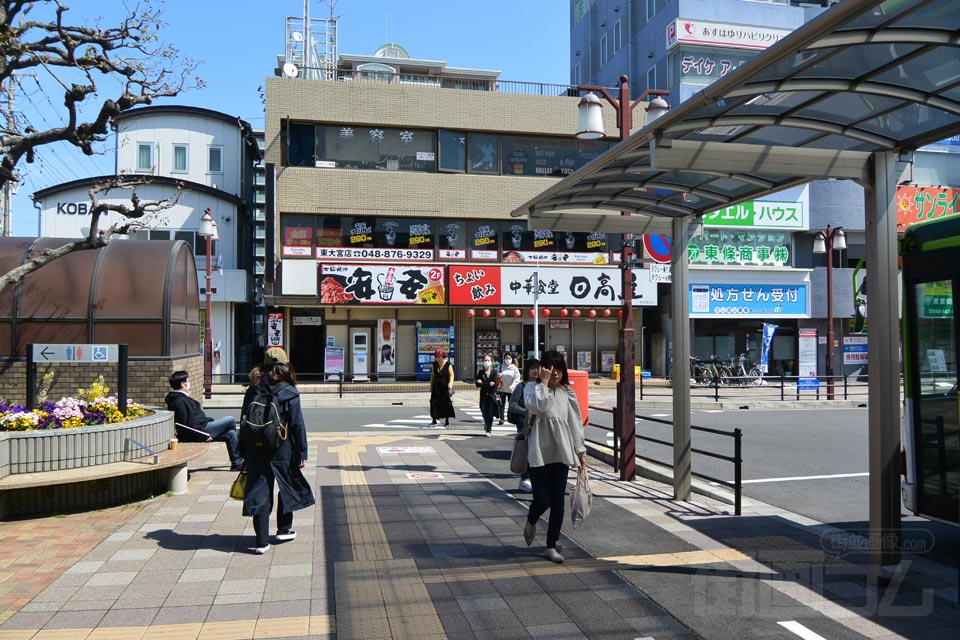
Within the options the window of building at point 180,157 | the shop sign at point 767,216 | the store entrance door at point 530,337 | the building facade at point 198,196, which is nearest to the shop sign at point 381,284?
the store entrance door at point 530,337

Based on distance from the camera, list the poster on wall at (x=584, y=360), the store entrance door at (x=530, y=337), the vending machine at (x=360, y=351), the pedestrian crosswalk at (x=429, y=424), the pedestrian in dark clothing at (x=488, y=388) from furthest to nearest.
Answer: the poster on wall at (x=584, y=360) → the store entrance door at (x=530, y=337) → the vending machine at (x=360, y=351) → the pedestrian crosswalk at (x=429, y=424) → the pedestrian in dark clothing at (x=488, y=388)

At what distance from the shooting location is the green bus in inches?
256

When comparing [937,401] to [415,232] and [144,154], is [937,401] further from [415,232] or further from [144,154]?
[144,154]

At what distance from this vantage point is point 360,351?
27.4 meters

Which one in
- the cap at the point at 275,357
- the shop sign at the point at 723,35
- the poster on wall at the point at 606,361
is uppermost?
the shop sign at the point at 723,35

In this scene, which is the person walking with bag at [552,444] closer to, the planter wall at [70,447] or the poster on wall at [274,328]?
the planter wall at [70,447]

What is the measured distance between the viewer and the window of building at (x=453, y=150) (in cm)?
2809

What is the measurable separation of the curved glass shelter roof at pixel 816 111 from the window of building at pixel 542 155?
21.5 m

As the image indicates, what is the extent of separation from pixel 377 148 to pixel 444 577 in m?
23.8

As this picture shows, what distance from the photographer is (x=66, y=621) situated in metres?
4.80

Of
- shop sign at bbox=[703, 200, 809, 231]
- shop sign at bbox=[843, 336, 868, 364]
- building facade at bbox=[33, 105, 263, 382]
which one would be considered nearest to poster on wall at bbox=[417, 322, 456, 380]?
building facade at bbox=[33, 105, 263, 382]

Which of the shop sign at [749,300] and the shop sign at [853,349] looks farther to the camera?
the shop sign at [853,349]

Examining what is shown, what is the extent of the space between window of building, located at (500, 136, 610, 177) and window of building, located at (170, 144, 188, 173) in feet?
44.2

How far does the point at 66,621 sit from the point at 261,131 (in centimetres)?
4907
